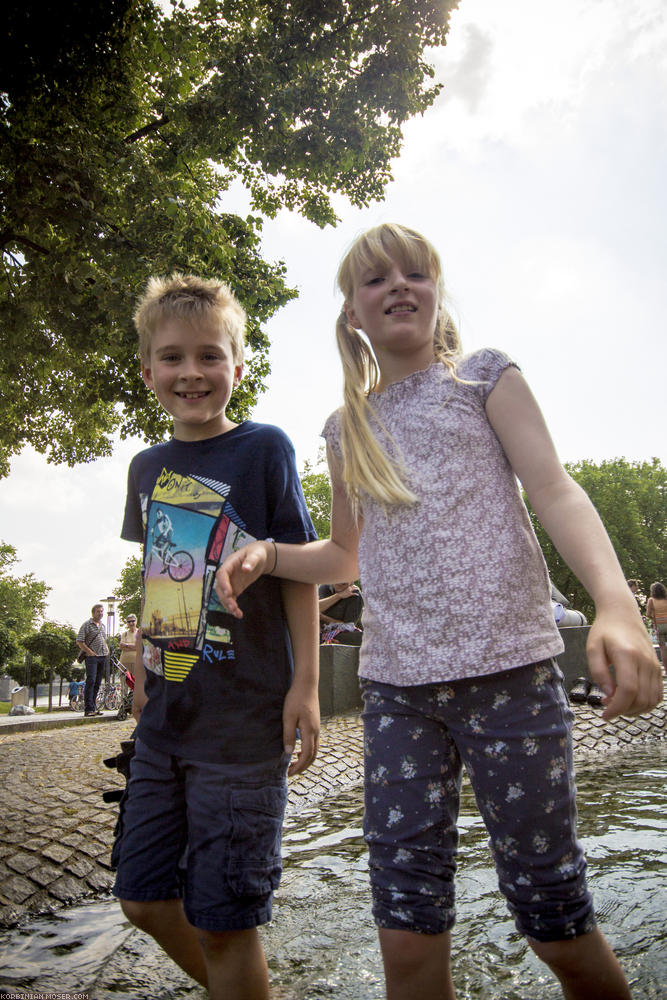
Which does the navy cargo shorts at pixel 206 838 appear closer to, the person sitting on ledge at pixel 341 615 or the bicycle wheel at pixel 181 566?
the bicycle wheel at pixel 181 566

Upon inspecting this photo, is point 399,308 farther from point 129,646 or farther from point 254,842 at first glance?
point 129,646

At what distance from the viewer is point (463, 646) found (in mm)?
1717

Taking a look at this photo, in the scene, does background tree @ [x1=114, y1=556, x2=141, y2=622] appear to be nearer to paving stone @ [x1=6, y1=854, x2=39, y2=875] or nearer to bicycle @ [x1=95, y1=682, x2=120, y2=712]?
bicycle @ [x1=95, y1=682, x2=120, y2=712]

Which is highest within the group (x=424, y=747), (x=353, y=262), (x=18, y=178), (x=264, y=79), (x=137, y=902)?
(x=264, y=79)

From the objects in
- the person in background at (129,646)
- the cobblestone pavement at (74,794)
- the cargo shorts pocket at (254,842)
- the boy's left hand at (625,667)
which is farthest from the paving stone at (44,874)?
the person in background at (129,646)

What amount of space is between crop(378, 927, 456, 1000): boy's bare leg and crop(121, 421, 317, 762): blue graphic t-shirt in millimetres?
590

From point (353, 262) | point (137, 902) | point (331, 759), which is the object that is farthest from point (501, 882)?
point (331, 759)

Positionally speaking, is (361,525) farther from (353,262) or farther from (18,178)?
(18,178)

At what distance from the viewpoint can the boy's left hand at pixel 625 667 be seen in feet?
4.36

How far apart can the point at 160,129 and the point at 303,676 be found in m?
11.4

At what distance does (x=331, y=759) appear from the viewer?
21.5 ft

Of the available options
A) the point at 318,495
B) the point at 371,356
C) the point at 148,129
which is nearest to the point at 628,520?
the point at 318,495

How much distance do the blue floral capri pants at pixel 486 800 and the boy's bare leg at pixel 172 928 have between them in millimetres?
650

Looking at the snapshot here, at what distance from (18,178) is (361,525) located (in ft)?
30.5
